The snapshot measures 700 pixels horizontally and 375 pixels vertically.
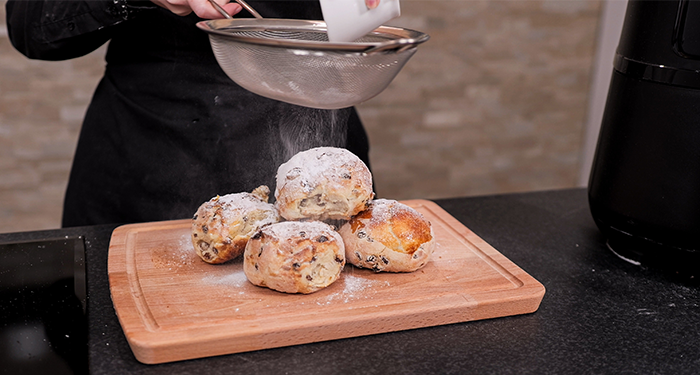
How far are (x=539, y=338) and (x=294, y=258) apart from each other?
36cm

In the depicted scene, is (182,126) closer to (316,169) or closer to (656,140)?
(316,169)

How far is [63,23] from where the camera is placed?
1310 mm

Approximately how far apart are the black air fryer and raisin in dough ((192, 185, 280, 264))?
61cm

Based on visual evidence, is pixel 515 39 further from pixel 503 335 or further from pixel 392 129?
pixel 503 335

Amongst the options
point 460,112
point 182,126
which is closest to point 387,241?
point 182,126

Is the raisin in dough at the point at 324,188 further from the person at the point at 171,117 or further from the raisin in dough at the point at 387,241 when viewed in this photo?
the person at the point at 171,117

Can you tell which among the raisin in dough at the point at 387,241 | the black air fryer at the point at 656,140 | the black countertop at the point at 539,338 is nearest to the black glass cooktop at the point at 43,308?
the black countertop at the point at 539,338

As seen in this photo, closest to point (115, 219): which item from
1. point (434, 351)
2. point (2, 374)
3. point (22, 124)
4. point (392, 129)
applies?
point (2, 374)

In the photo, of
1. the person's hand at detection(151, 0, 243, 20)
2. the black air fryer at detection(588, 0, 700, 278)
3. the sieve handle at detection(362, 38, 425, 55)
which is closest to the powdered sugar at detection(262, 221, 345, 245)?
the sieve handle at detection(362, 38, 425, 55)

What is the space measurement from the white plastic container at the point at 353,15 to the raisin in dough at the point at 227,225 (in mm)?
321

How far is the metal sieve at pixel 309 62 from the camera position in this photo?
840 mm

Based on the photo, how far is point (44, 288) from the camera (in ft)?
3.07

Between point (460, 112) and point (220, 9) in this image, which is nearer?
point (220, 9)

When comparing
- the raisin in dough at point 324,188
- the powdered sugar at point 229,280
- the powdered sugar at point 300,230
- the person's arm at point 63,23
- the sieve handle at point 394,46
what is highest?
→ the sieve handle at point 394,46
